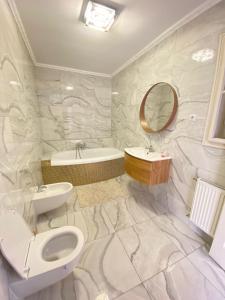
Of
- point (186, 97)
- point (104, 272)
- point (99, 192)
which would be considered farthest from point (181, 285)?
point (186, 97)

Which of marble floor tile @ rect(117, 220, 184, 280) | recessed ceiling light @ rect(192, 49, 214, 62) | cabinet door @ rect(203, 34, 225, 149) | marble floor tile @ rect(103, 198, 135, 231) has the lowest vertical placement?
marble floor tile @ rect(117, 220, 184, 280)

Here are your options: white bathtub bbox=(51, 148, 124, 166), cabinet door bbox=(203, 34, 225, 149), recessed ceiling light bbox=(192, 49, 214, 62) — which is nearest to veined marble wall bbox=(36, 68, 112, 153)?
white bathtub bbox=(51, 148, 124, 166)

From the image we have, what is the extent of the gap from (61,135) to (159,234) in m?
2.76

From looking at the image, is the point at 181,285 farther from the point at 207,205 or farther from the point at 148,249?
the point at 207,205

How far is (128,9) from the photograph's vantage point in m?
1.31

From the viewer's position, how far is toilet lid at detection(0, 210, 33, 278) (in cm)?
76

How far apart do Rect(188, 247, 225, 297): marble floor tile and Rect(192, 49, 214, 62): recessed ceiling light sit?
Answer: 1.96 m

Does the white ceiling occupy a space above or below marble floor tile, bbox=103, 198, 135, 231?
above

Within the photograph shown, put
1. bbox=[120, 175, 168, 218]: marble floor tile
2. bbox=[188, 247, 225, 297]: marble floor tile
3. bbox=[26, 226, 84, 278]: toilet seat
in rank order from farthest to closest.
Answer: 1. bbox=[120, 175, 168, 218]: marble floor tile
2. bbox=[188, 247, 225, 297]: marble floor tile
3. bbox=[26, 226, 84, 278]: toilet seat

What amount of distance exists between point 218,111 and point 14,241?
1.99 metres

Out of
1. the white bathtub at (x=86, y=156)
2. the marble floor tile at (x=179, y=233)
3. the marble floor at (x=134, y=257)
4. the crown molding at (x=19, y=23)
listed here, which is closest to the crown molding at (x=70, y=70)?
the crown molding at (x=19, y=23)

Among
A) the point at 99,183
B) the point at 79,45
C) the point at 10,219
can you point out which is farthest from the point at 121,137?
the point at 10,219

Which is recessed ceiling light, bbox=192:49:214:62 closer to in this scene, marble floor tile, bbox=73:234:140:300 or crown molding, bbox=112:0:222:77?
crown molding, bbox=112:0:222:77

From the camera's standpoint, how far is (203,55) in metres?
1.33
